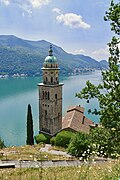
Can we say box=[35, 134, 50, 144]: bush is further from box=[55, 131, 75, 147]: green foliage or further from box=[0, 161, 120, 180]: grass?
box=[0, 161, 120, 180]: grass

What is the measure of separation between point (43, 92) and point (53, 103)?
101 inches

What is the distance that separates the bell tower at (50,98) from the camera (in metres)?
45.1

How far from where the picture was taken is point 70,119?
44.6 metres

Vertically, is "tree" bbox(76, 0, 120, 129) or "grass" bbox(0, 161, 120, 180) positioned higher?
"tree" bbox(76, 0, 120, 129)

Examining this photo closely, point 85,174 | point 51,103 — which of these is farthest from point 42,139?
point 85,174

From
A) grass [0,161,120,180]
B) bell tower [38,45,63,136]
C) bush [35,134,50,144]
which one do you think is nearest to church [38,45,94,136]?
bell tower [38,45,63,136]

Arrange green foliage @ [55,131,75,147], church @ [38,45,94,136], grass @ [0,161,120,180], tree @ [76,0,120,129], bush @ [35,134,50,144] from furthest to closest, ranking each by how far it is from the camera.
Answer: church @ [38,45,94,136] → bush @ [35,134,50,144] → green foliage @ [55,131,75,147] → tree @ [76,0,120,129] → grass @ [0,161,120,180]

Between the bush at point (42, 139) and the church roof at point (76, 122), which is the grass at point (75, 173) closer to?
the church roof at point (76, 122)

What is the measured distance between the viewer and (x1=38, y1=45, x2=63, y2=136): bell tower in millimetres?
45094

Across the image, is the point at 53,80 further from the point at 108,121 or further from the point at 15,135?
the point at 108,121

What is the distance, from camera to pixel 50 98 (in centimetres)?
4541

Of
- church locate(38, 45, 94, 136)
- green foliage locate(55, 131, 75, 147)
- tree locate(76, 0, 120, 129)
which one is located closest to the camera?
tree locate(76, 0, 120, 129)

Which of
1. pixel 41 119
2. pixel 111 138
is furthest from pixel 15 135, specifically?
pixel 111 138

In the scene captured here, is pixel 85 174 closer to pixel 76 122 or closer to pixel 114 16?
pixel 114 16
